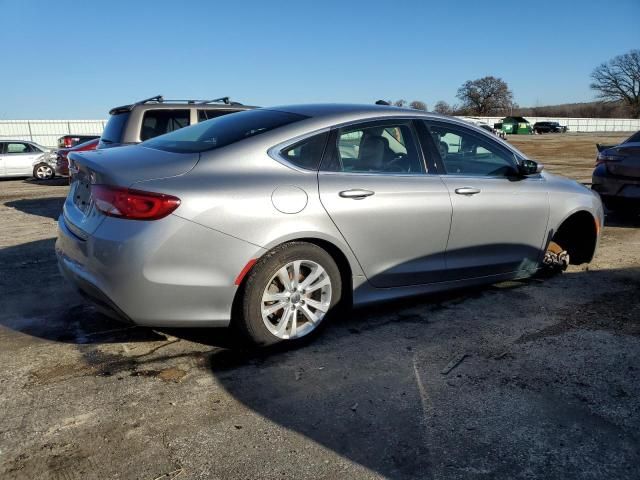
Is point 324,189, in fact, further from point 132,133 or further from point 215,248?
point 132,133

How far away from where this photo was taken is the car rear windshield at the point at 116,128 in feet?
25.0

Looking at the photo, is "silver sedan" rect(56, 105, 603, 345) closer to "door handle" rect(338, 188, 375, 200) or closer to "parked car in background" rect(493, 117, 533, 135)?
"door handle" rect(338, 188, 375, 200)

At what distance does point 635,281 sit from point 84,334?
4.74m

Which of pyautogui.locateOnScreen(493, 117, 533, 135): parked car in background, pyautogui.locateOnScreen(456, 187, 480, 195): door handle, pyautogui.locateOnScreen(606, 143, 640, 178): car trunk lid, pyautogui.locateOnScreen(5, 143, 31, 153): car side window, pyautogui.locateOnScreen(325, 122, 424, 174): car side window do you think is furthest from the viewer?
pyautogui.locateOnScreen(493, 117, 533, 135): parked car in background

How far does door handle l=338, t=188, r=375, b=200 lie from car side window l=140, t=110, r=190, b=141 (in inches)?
191

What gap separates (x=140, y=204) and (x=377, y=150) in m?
1.75

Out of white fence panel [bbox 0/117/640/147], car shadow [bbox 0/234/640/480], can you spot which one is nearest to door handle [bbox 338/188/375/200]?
car shadow [bbox 0/234/640/480]

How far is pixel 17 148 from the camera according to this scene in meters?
17.4

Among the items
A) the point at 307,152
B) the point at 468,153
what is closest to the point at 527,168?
the point at 468,153

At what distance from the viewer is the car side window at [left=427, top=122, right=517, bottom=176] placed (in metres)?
4.27

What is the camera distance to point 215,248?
10.3 ft

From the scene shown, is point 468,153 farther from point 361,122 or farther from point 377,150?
point 361,122

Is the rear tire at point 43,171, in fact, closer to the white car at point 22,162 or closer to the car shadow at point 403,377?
the white car at point 22,162

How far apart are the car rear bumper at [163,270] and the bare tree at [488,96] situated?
357 feet
